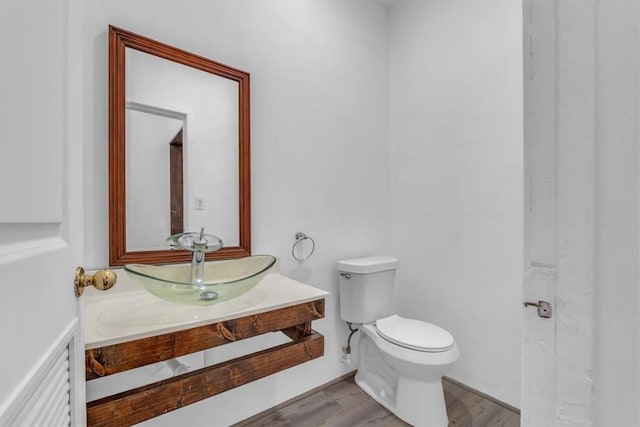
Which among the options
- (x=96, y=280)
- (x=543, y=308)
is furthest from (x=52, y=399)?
(x=543, y=308)

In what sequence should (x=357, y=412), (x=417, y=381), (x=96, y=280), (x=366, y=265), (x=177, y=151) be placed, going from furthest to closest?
1. (x=366, y=265)
2. (x=357, y=412)
3. (x=417, y=381)
4. (x=177, y=151)
5. (x=96, y=280)

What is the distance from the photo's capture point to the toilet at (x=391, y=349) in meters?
1.51

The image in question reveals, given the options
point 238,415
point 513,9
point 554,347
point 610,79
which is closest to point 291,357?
point 238,415

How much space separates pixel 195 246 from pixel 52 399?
0.77 metres

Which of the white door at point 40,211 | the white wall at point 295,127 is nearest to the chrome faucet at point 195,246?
the white wall at point 295,127

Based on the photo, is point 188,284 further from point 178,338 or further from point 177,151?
point 177,151

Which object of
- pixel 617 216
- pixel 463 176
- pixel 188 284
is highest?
pixel 463 176

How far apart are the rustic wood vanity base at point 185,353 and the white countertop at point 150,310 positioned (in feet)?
0.07

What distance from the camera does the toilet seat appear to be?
1508 mm

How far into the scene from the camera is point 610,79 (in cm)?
37

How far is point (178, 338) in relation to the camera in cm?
90

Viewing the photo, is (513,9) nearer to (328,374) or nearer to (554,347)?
(554,347)

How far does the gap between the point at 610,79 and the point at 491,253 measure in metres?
1.58

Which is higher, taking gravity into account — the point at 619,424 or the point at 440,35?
the point at 440,35
